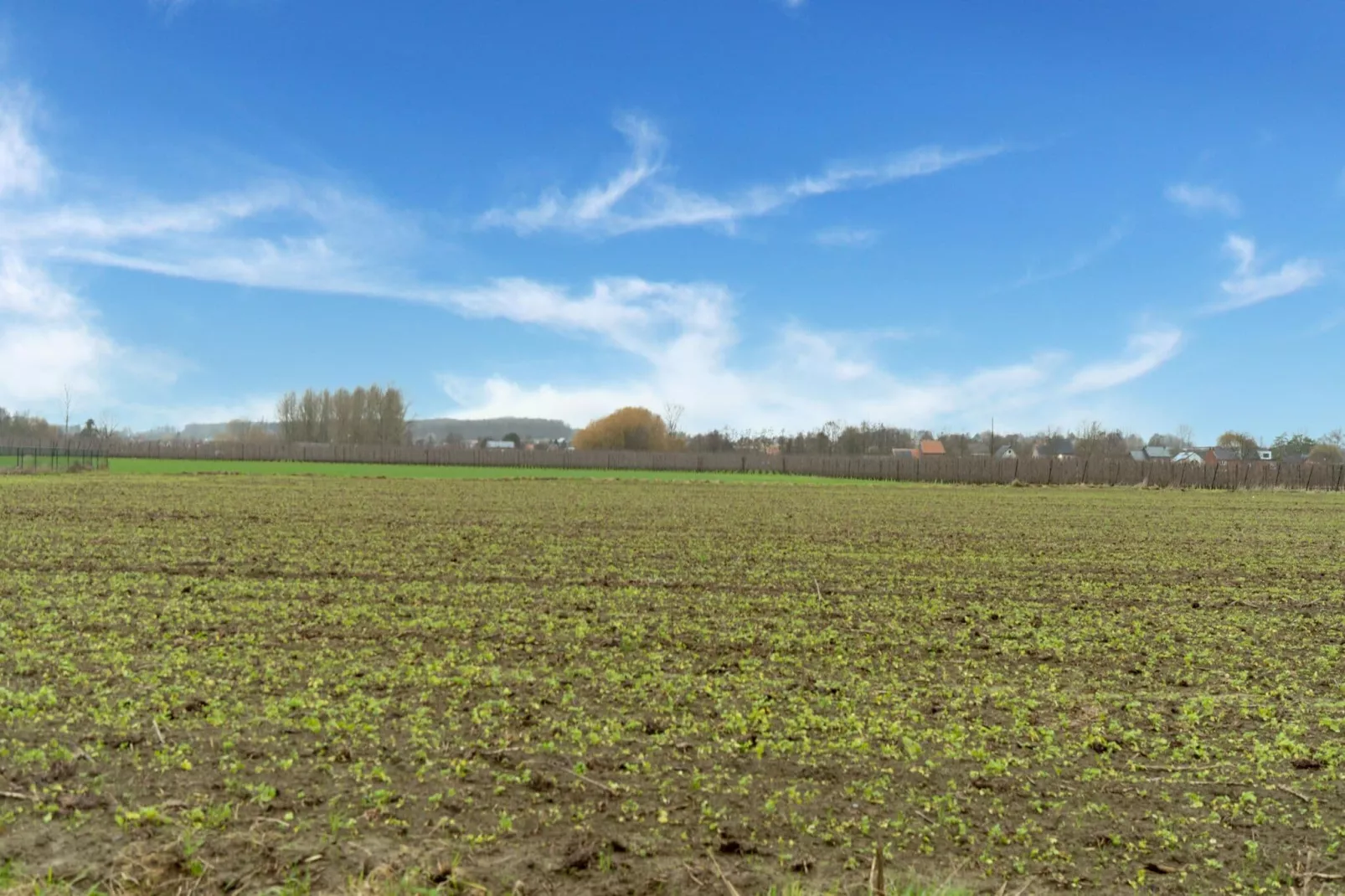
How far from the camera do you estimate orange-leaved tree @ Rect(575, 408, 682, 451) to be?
118188mm

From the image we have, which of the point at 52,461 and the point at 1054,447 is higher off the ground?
the point at 1054,447

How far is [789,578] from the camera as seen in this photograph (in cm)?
1215

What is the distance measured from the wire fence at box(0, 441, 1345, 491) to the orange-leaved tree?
28.5 metres

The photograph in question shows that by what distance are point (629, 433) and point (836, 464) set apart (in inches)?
1722

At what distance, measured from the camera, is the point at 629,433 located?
118 meters

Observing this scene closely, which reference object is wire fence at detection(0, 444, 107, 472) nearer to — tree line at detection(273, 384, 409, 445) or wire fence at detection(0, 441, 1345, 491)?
wire fence at detection(0, 441, 1345, 491)

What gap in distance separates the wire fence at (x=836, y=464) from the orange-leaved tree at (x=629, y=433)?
28530 mm

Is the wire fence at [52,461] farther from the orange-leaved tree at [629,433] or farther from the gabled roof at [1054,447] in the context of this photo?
the gabled roof at [1054,447]

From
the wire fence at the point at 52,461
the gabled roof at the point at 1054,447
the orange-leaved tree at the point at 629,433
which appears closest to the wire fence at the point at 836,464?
the wire fence at the point at 52,461

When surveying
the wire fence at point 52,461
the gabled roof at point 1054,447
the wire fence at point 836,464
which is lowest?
the wire fence at point 52,461

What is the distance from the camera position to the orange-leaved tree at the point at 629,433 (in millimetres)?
118188

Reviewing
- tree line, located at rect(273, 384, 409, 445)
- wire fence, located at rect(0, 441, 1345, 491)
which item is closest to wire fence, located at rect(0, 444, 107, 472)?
wire fence, located at rect(0, 441, 1345, 491)

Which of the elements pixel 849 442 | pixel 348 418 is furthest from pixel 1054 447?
pixel 348 418

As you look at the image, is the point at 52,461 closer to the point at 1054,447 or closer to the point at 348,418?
the point at 348,418
